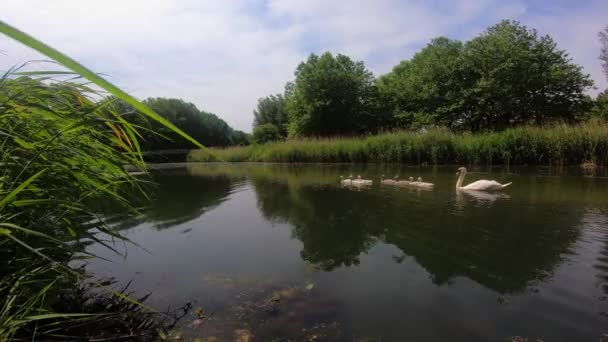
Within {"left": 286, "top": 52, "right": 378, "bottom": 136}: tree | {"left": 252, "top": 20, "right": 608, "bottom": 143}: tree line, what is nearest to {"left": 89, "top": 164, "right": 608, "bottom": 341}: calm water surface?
{"left": 252, "top": 20, "right": 608, "bottom": 143}: tree line

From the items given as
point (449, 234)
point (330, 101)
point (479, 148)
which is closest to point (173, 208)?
point (449, 234)

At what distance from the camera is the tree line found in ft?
86.8

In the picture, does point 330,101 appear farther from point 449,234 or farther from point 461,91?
point 449,234

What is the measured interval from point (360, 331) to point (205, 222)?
4.93 meters

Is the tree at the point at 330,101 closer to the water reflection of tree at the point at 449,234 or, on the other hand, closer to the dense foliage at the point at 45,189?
the water reflection of tree at the point at 449,234

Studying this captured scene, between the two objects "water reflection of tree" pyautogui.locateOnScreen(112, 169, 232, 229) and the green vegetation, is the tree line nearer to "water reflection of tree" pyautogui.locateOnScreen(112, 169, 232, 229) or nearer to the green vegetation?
"water reflection of tree" pyautogui.locateOnScreen(112, 169, 232, 229)

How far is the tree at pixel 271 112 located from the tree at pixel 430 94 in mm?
19185

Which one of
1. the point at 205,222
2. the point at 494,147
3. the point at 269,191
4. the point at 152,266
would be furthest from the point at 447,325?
the point at 494,147

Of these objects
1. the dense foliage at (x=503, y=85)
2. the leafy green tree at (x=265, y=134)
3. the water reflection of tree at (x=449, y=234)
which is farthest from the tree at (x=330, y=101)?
the water reflection of tree at (x=449, y=234)

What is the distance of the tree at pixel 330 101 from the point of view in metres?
37.2

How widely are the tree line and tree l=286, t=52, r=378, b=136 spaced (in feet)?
0.35

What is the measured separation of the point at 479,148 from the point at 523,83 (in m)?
13.4

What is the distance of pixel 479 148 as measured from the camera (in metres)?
17.0

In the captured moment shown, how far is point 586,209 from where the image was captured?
6.48 m
